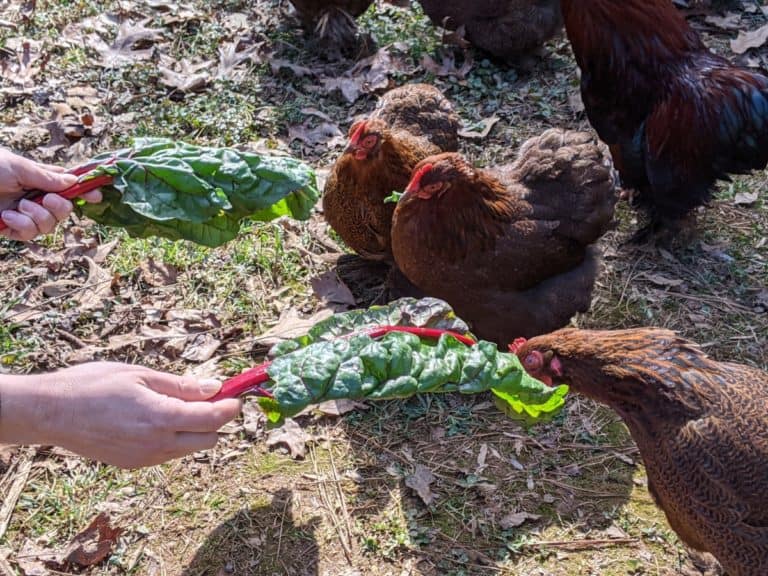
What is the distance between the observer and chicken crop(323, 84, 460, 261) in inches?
174

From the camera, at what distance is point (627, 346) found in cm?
323

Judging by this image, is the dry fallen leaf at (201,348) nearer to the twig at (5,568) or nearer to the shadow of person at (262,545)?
the shadow of person at (262,545)

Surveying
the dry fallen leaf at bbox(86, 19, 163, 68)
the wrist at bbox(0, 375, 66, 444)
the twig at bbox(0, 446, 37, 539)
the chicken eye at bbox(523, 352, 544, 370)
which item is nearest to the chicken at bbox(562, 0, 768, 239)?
the chicken eye at bbox(523, 352, 544, 370)

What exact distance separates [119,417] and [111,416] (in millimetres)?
25

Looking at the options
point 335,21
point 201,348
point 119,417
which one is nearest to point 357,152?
point 201,348

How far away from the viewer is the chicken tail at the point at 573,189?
4.27m

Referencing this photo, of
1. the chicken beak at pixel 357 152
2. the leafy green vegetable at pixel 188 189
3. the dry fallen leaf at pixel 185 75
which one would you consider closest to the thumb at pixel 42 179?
the leafy green vegetable at pixel 188 189

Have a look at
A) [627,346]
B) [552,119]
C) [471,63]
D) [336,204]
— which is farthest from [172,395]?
[471,63]

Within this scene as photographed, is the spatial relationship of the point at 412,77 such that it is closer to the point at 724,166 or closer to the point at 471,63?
the point at 471,63

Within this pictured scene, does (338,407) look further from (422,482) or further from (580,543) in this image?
(580,543)

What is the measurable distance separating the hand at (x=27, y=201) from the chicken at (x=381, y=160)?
1.84 metres

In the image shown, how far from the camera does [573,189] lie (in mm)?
4285

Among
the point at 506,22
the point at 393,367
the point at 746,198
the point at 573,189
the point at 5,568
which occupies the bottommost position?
the point at 5,568

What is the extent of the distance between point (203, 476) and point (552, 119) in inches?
169
